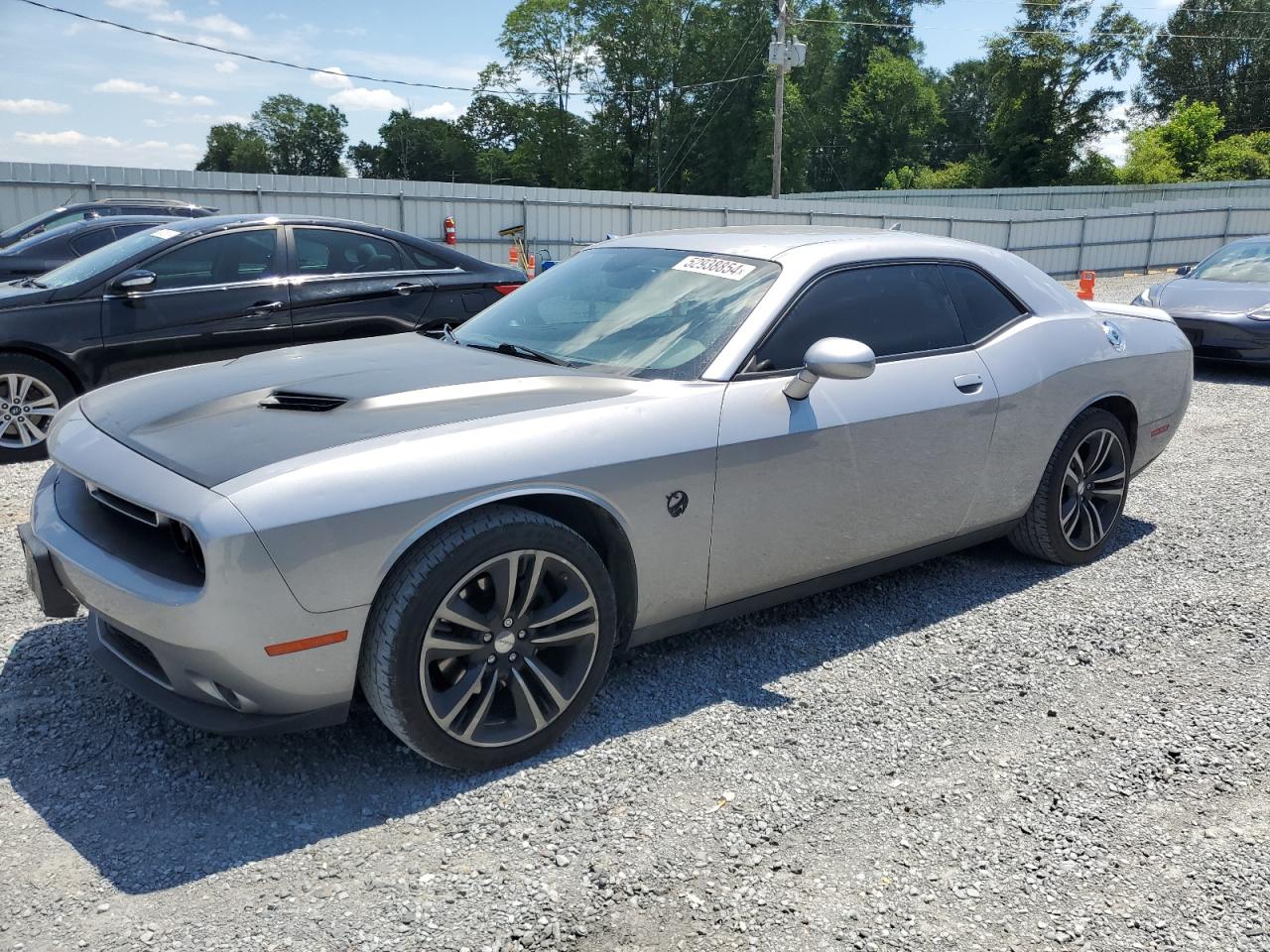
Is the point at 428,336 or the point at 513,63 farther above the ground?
the point at 513,63

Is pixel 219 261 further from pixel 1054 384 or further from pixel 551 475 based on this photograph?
pixel 1054 384

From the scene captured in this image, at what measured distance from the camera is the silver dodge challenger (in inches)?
104

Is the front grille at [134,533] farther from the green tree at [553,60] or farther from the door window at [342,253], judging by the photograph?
the green tree at [553,60]

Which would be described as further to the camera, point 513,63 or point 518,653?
point 513,63

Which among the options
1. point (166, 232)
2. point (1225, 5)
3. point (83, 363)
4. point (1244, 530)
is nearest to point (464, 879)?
point (1244, 530)

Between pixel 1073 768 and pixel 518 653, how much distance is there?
5.63 feet

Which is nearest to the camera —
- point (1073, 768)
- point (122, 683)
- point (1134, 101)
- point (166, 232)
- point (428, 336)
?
point (122, 683)

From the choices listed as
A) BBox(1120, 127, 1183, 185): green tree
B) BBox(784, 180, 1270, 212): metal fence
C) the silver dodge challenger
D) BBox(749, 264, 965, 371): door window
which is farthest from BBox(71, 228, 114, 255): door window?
BBox(1120, 127, 1183, 185): green tree

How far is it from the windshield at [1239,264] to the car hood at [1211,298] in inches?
10.0

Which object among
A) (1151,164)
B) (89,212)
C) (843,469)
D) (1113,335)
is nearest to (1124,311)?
(1113,335)

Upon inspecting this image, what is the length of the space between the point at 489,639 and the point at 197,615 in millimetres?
776

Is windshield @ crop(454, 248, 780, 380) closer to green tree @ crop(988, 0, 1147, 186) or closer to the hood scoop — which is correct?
the hood scoop

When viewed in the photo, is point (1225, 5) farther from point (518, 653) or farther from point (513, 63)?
point (518, 653)

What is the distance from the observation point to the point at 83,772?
116 inches
